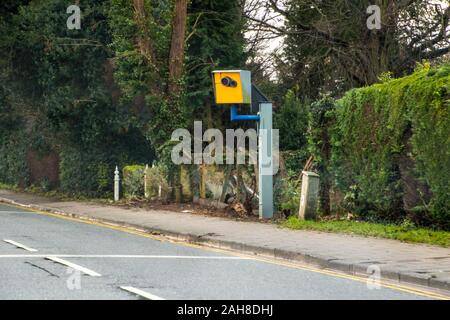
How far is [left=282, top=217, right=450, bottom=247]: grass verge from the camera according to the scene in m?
14.0

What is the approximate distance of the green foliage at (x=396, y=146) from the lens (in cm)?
1425

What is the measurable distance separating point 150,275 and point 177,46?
558 inches

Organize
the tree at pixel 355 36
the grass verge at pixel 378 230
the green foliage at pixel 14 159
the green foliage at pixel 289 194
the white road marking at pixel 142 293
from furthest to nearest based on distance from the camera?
the green foliage at pixel 14 159 < the tree at pixel 355 36 < the green foliage at pixel 289 194 < the grass verge at pixel 378 230 < the white road marking at pixel 142 293

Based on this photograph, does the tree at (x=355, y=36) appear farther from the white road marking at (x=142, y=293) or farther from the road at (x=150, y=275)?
the white road marking at (x=142, y=293)

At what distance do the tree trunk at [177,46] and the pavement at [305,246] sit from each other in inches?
186

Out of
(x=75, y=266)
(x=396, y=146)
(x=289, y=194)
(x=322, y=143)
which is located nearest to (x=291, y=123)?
(x=289, y=194)

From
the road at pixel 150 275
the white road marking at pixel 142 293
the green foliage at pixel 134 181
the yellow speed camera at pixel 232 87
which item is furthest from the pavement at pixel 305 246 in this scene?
the green foliage at pixel 134 181

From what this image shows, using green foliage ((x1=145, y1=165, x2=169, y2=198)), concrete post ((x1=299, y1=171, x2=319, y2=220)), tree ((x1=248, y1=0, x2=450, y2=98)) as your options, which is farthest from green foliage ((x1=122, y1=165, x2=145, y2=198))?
concrete post ((x1=299, y1=171, x2=319, y2=220))

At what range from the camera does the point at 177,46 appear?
2402 centimetres

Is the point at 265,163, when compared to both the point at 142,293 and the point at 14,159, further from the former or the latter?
the point at 14,159

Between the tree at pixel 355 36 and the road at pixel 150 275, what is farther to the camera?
the tree at pixel 355 36

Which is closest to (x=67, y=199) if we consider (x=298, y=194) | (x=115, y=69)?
(x=115, y=69)

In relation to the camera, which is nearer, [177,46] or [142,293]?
[142,293]

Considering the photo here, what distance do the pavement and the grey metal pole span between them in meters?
0.79
